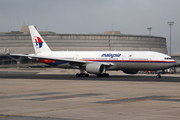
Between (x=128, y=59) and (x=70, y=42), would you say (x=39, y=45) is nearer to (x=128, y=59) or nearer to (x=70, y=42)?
(x=128, y=59)

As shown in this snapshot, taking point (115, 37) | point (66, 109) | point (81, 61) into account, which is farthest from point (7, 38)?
point (66, 109)

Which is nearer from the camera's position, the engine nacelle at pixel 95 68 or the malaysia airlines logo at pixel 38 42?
the engine nacelle at pixel 95 68

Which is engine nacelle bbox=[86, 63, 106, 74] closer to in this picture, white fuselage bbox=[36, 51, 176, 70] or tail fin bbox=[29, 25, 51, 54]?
white fuselage bbox=[36, 51, 176, 70]

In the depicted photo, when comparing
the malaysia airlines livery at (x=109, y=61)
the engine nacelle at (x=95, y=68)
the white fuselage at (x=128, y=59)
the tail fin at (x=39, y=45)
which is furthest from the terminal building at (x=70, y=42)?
the engine nacelle at (x=95, y=68)

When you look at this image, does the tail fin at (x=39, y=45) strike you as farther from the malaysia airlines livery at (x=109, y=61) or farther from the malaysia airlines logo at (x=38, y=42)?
the malaysia airlines livery at (x=109, y=61)

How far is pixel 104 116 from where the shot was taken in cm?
1236

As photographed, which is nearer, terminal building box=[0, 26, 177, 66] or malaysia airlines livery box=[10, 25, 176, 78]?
malaysia airlines livery box=[10, 25, 176, 78]

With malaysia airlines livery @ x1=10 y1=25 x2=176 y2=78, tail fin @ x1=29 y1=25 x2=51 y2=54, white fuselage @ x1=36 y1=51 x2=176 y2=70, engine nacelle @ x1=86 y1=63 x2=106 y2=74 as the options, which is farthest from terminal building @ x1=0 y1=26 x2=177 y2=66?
engine nacelle @ x1=86 y1=63 x2=106 y2=74

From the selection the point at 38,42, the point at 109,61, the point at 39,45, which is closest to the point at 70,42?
the point at 38,42

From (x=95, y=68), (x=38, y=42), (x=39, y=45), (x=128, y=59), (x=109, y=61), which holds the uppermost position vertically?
(x=38, y=42)

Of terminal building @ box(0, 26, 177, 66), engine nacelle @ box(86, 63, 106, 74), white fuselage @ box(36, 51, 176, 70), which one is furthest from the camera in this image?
terminal building @ box(0, 26, 177, 66)

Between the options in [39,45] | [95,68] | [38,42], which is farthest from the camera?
[38,42]

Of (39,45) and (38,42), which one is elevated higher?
(38,42)

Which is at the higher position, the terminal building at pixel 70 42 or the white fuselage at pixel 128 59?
the terminal building at pixel 70 42
